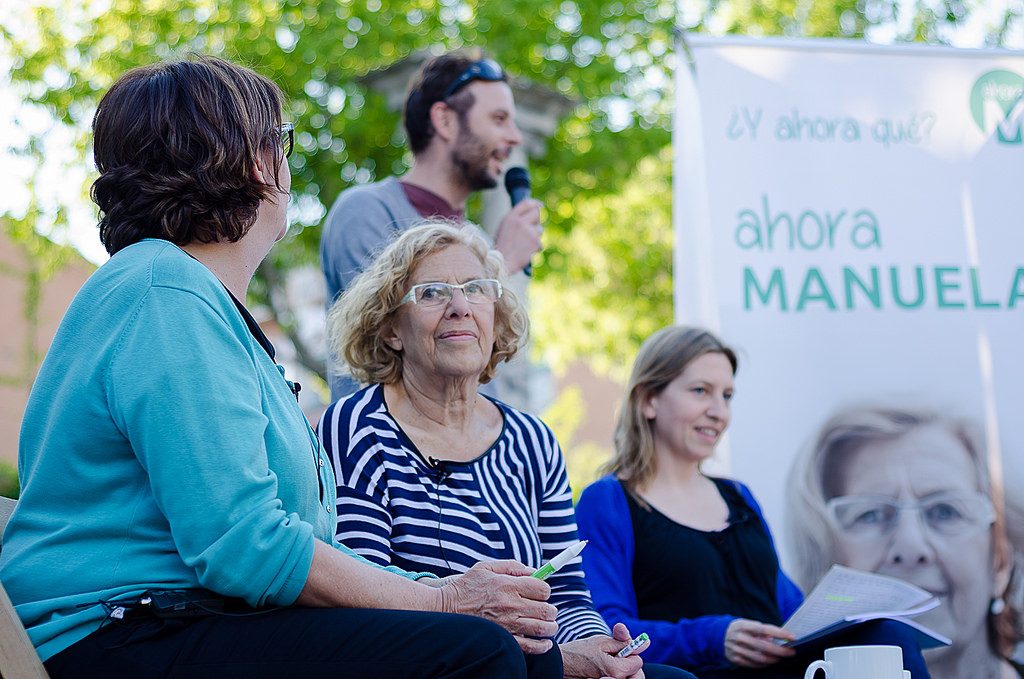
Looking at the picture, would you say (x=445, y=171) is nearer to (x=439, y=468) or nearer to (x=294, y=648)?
(x=439, y=468)

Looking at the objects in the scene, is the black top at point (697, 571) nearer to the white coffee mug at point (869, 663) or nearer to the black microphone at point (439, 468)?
the white coffee mug at point (869, 663)

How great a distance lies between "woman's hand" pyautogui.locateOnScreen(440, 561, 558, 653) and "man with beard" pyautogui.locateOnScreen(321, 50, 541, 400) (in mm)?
1778

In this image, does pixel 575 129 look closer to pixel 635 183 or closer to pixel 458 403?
pixel 635 183

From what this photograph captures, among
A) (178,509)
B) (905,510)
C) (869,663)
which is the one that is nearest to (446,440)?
(869,663)

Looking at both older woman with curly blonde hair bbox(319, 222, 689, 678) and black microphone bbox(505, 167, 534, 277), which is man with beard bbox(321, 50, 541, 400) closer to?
black microphone bbox(505, 167, 534, 277)

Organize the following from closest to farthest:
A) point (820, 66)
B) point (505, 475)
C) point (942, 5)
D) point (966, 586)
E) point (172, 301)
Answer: point (172, 301)
point (505, 475)
point (966, 586)
point (820, 66)
point (942, 5)

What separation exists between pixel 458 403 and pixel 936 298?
2532 millimetres

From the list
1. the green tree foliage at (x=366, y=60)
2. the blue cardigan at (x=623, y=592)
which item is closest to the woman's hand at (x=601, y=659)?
the blue cardigan at (x=623, y=592)

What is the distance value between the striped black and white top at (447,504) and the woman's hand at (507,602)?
576 millimetres

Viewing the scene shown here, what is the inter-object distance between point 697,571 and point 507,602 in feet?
5.37

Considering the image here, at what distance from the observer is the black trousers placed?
1.71 meters

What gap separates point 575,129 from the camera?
11.9m

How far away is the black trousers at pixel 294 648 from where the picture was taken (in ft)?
5.61

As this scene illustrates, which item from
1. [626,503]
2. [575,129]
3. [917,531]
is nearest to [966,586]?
[917,531]
